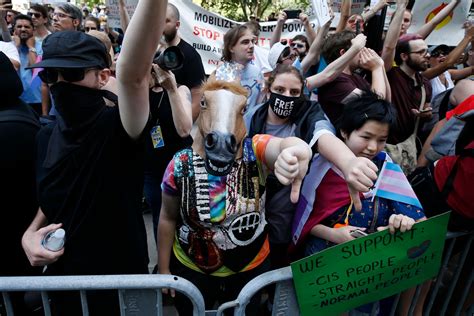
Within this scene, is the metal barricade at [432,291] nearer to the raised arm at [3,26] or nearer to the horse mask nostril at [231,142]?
the horse mask nostril at [231,142]

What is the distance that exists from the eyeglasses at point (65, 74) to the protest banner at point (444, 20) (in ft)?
16.5

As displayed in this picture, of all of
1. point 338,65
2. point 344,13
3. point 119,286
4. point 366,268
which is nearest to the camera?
point 119,286

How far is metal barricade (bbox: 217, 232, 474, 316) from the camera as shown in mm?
1466

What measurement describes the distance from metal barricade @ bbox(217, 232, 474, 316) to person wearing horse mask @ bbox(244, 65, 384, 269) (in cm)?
41

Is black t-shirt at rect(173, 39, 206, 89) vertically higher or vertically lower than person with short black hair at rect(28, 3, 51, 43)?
higher

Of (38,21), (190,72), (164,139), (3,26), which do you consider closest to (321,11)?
(190,72)

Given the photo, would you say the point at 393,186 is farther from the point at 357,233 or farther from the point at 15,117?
the point at 15,117

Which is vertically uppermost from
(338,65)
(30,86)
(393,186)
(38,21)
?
(338,65)

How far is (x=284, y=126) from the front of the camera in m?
2.17

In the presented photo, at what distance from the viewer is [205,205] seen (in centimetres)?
160

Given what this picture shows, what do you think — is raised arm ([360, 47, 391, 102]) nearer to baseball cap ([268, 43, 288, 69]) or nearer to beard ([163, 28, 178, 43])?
baseball cap ([268, 43, 288, 69])

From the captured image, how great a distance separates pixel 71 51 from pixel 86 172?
475 mm

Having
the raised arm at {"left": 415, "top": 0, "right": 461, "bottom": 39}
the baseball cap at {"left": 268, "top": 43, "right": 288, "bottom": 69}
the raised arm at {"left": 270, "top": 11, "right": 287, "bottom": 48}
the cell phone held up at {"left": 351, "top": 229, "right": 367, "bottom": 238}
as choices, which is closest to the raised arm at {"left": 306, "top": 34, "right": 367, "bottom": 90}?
the baseball cap at {"left": 268, "top": 43, "right": 288, "bottom": 69}

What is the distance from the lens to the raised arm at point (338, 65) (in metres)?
2.45
